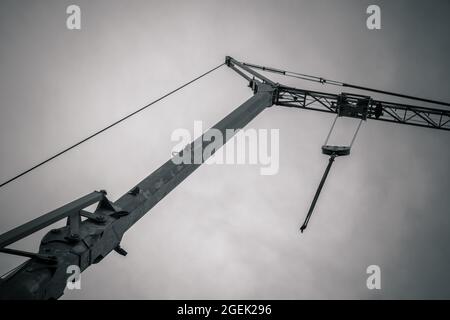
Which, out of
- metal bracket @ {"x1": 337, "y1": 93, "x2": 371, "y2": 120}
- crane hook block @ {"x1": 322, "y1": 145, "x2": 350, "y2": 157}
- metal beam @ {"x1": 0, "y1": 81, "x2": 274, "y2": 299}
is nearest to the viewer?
metal beam @ {"x1": 0, "y1": 81, "x2": 274, "y2": 299}

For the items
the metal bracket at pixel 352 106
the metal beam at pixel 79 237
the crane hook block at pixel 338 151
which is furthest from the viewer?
the metal bracket at pixel 352 106

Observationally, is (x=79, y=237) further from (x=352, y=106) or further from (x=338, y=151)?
(x=352, y=106)

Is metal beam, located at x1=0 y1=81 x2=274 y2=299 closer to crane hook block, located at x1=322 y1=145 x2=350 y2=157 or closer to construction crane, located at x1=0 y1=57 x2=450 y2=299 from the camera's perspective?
construction crane, located at x1=0 y1=57 x2=450 y2=299

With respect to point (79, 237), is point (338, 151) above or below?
above

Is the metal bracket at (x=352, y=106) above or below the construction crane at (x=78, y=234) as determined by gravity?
above

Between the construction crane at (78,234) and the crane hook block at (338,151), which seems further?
the crane hook block at (338,151)

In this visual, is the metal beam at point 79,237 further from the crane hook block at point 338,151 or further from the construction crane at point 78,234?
the crane hook block at point 338,151

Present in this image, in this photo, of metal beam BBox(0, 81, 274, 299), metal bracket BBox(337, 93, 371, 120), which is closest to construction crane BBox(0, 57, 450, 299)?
metal beam BBox(0, 81, 274, 299)

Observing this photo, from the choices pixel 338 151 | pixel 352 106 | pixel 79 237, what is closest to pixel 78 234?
pixel 79 237

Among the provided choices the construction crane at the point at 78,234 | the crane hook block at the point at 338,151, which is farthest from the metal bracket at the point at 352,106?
the construction crane at the point at 78,234

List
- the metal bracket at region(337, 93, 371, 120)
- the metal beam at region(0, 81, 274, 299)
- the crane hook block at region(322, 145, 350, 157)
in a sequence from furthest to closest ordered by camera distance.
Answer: the metal bracket at region(337, 93, 371, 120), the crane hook block at region(322, 145, 350, 157), the metal beam at region(0, 81, 274, 299)

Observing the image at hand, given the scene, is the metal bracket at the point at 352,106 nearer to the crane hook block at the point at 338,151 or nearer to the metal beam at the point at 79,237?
the crane hook block at the point at 338,151

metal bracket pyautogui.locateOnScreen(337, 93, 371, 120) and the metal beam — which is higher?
metal bracket pyautogui.locateOnScreen(337, 93, 371, 120)

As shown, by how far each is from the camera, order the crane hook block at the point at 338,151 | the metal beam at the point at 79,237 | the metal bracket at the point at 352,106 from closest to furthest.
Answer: the metal beam at the point at 79,237
the crane hook block at the point at 338,151
the metal bracket at the point at 352,106
